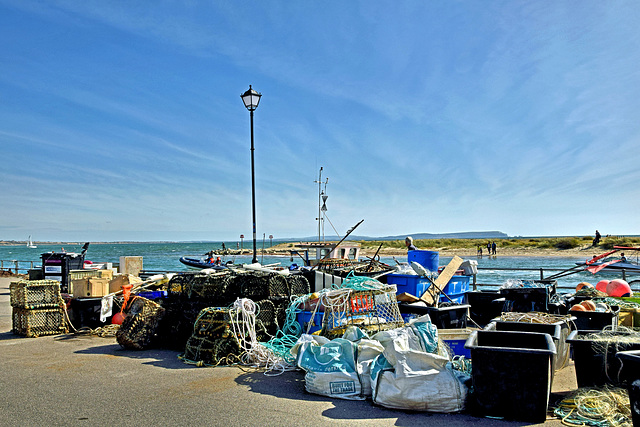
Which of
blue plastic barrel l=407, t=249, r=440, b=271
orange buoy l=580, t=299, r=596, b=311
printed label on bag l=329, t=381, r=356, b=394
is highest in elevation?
blue plastic barrel l=407, t=249, r=440, b=271

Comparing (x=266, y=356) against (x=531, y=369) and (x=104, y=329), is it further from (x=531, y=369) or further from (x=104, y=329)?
(x=104, y=329)

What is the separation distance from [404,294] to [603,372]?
3185 mm

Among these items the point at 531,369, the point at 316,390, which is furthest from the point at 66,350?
the point at 531,369

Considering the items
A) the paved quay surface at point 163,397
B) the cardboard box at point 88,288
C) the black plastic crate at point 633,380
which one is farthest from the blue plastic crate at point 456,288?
A: the cardboard box at point 88,288

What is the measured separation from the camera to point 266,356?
6445 mm

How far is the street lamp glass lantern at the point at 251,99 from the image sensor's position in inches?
504

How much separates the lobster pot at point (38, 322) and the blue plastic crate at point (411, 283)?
625 cm

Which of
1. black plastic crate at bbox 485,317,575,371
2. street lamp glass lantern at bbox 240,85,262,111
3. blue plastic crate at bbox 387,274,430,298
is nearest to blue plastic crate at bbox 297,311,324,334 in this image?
A: blue plastic crate at bbox 387,274,430,298

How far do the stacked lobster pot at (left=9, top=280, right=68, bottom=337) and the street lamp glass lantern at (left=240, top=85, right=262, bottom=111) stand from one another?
6.47 meters

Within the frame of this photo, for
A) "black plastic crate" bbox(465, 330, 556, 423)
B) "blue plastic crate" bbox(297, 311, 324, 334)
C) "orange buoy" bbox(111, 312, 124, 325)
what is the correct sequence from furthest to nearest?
"orange buoy" bbox(111, 312, 124, 325) < "blue plastic crate" bbox(297, 311, 324, 334) < "black plastic crate" bbox(465, 330, 556, 423)

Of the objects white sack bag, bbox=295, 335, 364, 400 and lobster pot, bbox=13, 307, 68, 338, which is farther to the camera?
lobster pot, bbox=13, 307, 68, 338

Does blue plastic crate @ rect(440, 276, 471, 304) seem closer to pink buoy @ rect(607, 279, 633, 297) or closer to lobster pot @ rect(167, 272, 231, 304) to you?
pink buoy @ rect(607, 279, 633, 297)

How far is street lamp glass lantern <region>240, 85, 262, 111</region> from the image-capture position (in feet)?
42.0

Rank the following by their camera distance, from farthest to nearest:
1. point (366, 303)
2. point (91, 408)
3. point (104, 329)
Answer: point (104, 329)
point (366, 303)
point (91, 408)
